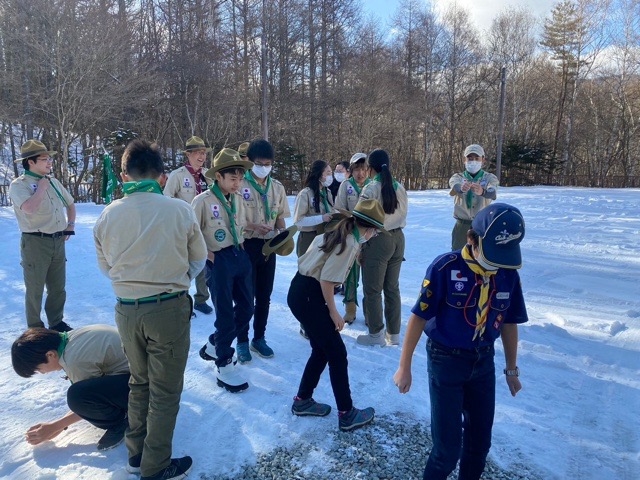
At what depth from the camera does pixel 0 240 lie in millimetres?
9773

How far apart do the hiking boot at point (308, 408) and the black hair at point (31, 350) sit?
178 cm

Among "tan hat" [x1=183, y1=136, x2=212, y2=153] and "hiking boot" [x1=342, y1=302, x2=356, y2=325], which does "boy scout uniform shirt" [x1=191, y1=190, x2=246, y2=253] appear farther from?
"hiking boot" [x1=342, y1=302, x2=356, y2=325]

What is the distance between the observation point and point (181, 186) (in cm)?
555

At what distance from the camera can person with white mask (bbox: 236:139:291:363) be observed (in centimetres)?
445

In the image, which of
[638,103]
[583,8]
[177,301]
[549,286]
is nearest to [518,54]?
[583,8]

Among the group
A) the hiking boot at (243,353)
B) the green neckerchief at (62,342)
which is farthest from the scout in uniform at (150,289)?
the hiking boot at (243,353)

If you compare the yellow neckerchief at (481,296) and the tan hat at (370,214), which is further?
the tan hat at (370,214)

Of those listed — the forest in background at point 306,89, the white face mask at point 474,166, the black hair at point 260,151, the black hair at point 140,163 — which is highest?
the forest in background at point 306,89

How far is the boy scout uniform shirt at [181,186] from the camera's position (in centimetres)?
553

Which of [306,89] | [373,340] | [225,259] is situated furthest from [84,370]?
[306,89]

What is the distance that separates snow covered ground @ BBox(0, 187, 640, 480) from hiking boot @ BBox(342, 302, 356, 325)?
24cm

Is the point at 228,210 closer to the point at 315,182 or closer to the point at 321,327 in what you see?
the point at 321,327

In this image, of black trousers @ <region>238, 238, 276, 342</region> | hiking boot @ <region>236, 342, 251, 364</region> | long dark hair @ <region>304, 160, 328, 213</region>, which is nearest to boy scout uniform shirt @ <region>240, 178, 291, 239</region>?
black trousers @ <region>238, 238, 276, 342</region>

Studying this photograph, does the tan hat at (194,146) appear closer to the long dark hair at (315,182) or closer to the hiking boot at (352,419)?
the long dark hair at (315,182)
